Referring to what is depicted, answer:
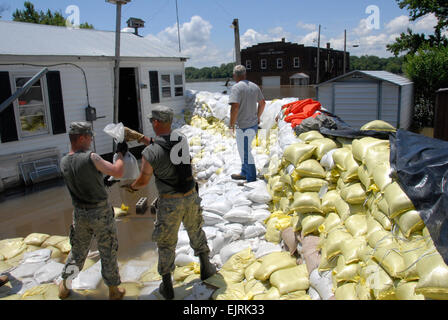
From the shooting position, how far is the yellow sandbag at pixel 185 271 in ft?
11.8

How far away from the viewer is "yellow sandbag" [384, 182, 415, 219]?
2.36 metres

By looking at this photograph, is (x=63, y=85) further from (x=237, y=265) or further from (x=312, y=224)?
(x=312, y=224)

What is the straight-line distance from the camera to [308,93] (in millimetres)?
13156

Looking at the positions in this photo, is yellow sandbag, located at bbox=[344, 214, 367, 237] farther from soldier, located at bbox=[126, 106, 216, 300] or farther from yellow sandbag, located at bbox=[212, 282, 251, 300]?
soldier, located at bbox=[126, 106, 216, 300]

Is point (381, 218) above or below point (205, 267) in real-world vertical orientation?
above

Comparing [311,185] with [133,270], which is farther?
[133,270]

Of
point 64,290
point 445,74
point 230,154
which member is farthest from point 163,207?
point 445,74

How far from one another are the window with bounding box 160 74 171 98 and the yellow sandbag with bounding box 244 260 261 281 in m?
8.44

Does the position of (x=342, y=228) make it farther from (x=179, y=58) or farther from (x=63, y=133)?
(x=179, y=58)

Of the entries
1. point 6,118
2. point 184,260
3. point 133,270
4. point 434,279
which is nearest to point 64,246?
point 133,270

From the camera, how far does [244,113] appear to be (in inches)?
205

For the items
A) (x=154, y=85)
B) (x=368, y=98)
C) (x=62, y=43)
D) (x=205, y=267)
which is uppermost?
(x=62, y=43)

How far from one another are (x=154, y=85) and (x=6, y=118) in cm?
438

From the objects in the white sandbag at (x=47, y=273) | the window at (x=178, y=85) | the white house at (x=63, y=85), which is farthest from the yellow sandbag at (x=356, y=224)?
the window at (x=178, y=85)
